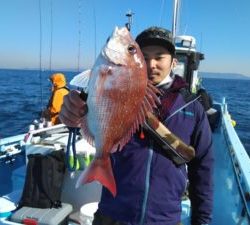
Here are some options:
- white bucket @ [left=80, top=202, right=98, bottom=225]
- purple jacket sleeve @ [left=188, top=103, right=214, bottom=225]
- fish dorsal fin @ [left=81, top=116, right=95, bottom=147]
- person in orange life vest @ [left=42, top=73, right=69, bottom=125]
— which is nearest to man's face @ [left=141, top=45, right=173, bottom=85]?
purple jacket sleeve @ [left=188, top=103, right=214, bottom=225]

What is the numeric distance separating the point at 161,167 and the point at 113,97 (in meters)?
0.59

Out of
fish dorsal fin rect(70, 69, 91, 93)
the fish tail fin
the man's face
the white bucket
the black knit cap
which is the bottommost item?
the white bucket

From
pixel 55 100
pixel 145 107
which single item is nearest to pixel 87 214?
pixel 145 107

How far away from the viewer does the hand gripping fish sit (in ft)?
5.26

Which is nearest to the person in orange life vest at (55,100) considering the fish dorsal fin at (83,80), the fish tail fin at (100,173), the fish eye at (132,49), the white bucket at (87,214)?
the white bucket at (87,214)

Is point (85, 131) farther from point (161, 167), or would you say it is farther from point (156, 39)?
point (156, 39)

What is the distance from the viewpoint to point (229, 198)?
447cm

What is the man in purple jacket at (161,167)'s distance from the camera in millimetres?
2012

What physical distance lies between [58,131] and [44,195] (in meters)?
1.59

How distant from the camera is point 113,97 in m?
1.66

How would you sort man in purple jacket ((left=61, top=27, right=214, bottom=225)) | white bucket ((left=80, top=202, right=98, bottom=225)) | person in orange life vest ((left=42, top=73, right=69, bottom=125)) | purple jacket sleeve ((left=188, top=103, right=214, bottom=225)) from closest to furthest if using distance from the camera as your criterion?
man in purple jacket ((left=61, top=27, right=214, bottom=225)) < purple jacket sleeve ((left=188, top=103, right=214, bottom=225)) < white bucket ((left=80, top=202, right=98, bottom=225)) < person in orange life vest ((left=42, top=73, right=69, bottom=125))

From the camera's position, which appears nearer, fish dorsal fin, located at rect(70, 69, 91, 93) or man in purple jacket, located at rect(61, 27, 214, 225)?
fish dorsal fin, located at rect(70, 69, 91, 93)

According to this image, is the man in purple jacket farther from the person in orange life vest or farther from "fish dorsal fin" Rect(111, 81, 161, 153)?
the person in orange life vest

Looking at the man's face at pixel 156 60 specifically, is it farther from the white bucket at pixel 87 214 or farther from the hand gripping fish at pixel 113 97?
the white bucket at pixel 87 214
